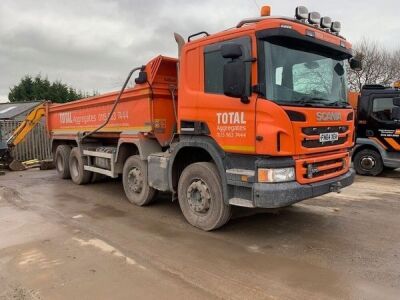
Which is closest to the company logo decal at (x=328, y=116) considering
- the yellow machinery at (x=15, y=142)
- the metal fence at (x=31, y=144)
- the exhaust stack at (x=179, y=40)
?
the exhaust stack at (x=179, y=40)

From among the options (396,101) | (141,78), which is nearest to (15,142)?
(141,78)

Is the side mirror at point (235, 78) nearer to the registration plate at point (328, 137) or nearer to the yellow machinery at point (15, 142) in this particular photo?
the registration plate at point (328, 137)

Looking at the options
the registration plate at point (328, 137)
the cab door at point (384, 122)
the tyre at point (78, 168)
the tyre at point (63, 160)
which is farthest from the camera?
the tyre at point (63, 160)

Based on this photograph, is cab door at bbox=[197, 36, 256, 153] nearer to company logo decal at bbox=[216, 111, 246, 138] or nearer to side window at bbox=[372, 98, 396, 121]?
company logo decal at bbox=[216, 111, 246, 138]

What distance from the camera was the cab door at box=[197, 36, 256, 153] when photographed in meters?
5.00

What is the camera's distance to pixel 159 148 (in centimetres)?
723

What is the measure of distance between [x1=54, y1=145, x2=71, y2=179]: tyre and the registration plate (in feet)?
24.9

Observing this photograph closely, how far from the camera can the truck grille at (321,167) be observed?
5.01 metres

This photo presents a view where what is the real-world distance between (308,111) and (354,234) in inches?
76.2

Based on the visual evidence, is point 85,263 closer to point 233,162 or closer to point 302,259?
point 233,162

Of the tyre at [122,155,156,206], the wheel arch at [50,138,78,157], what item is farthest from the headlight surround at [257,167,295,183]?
the wheel arch at [50,138,78,157]

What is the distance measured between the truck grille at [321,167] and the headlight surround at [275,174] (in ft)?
0.44

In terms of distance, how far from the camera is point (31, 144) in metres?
16.3

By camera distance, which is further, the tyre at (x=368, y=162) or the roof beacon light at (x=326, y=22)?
the tyre at (x=368, y=162)
